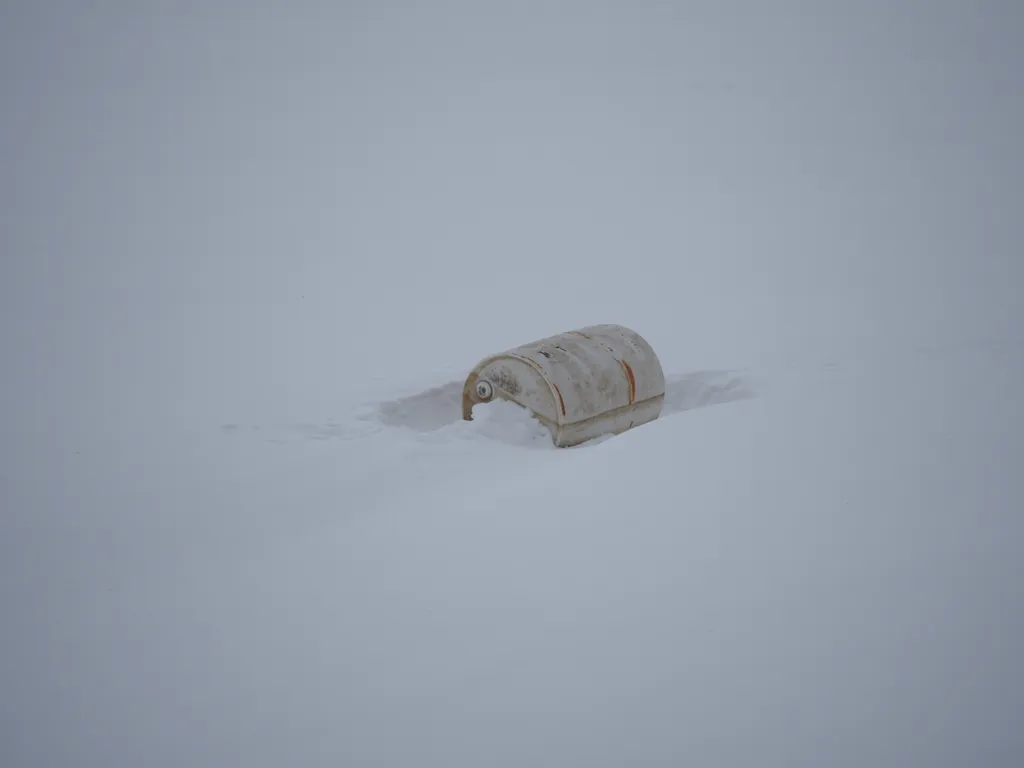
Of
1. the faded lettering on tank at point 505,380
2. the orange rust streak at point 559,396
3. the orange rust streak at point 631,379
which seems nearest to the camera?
the orange rust streak at point 559,396

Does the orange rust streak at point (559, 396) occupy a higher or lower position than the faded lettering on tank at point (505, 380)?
lower

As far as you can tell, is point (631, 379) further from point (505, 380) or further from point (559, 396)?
point (505, 380)

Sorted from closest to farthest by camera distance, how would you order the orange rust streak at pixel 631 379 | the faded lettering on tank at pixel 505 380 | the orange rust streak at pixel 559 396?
the orange rust streak at pixel 559 396 → the faded lettering on tank at pixel 505 380 → the orange rust streak at pixel 631 379

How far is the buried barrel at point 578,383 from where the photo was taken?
5.55 meters

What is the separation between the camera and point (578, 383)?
562cm

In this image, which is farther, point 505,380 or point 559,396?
point 505,380

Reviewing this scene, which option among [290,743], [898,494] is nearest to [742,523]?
[898,494]

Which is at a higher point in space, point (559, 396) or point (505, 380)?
point (505, 380)

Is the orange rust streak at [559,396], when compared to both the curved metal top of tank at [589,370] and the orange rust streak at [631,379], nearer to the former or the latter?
the curved metal top of tank at [589,370]

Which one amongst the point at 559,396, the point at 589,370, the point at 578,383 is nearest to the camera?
the point at 559,396

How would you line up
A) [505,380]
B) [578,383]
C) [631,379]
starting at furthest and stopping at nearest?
[631,379] → [505,380] → [578,383]

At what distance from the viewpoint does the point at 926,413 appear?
5219 millimetres

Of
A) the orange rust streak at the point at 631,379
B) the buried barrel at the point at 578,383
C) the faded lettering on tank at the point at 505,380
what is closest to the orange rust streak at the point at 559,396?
the buried barrel at the point at 578,383

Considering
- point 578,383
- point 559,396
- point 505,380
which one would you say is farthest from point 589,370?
point 505,380
